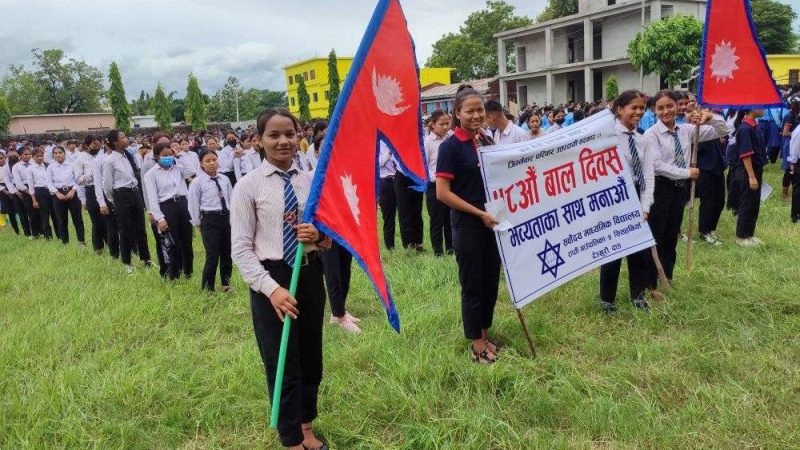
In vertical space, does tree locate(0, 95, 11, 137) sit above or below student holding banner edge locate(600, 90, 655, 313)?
above

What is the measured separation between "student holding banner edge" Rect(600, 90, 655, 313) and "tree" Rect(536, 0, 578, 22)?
1848 inches

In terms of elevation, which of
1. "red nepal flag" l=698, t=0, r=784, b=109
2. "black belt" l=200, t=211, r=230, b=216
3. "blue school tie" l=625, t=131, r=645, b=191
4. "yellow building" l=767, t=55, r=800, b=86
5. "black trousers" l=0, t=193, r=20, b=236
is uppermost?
"yellow building" l=767, t=55, r=800, b=86

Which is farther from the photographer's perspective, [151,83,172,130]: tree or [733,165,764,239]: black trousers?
[151,83,172,130]: tree

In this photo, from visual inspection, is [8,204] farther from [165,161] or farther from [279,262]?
[279,262]

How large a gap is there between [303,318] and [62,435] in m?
1.67

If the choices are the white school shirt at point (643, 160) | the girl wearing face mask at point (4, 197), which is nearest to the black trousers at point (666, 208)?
the white school shirt at point (643, 160)

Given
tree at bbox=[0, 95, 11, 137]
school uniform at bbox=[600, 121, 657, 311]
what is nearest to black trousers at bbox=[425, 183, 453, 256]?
school uniform at bbox=[600, 121, 657, 311]

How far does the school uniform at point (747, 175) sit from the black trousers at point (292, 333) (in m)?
5.70

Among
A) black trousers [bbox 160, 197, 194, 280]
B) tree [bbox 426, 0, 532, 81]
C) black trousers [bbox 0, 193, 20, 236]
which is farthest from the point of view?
tree [bbox 426, 0, 532, 81]

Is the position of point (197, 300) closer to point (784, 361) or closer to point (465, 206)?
point (465, 206)

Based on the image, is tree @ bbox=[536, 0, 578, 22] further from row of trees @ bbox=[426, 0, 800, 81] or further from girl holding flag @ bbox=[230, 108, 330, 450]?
girl holding flag @ bbox=[230, 108, 330, 450]

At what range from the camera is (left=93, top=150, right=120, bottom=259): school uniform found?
22.5 ft

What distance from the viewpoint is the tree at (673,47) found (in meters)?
20.7

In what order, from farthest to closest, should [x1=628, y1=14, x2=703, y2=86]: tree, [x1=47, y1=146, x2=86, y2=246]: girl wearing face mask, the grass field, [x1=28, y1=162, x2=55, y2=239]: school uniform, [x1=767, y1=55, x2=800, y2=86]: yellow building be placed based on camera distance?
[x1=767, y1=55, x2=800, y2=86]: yellow building
[x1=628, y1=14, x2=703, y2=86]: tree
[x1=28, y1=162, x2=55, y2=239]: school uniform
[x1=47, y1=146, x2=86, y2=246]: girl wearing face mask
the grass field
